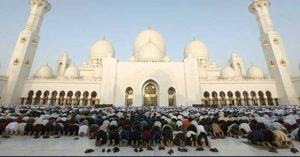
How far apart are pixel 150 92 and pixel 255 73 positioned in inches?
703

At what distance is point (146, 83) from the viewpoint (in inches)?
996

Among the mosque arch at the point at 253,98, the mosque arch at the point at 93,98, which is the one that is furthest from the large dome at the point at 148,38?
the mosque arch at the point at 253,98

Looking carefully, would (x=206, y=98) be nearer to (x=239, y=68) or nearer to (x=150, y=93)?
(x=150, y=93)

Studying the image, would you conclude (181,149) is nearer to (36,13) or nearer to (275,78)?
(275,78)

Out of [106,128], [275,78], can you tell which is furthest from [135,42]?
[106,128]

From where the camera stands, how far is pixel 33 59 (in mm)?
26141

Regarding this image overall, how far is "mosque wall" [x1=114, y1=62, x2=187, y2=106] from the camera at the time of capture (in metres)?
24.0

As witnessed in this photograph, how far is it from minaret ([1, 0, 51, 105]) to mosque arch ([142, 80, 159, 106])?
59.4 feet

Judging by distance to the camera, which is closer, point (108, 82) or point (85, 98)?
point (108, 82)

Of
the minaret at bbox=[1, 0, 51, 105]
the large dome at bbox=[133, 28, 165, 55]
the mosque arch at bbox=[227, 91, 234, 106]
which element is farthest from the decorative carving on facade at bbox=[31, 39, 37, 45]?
the mosque arch at bbox=[227, 91, 234, 106]

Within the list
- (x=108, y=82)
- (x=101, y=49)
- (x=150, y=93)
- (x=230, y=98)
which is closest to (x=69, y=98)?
(x=108, y=82)

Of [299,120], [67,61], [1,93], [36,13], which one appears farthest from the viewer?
[67,61]

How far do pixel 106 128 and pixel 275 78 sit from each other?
94.8ft

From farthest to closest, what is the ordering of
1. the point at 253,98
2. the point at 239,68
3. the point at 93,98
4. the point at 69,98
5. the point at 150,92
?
the point at 239,68
the point at 150,92
the point at 253,98
the point at 93,98
the point at 69,98
